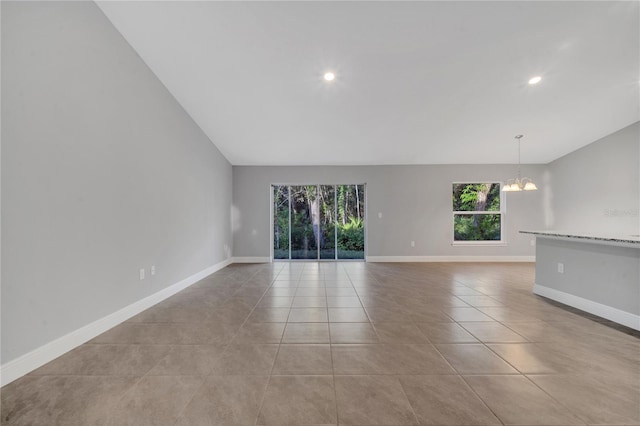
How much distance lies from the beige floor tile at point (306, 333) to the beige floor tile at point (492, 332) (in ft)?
4.83

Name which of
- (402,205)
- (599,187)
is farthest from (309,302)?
(599,187)

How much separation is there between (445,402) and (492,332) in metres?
1.33

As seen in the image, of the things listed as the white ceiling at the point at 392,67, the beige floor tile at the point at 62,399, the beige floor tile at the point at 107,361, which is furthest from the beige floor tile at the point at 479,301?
the beige floor tile at the point at 62,399

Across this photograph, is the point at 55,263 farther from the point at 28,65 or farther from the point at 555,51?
the point at 555,51

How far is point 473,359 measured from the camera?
1994 mm

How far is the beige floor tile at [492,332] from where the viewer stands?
2.31m

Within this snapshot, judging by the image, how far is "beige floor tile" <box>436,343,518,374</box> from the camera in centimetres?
185

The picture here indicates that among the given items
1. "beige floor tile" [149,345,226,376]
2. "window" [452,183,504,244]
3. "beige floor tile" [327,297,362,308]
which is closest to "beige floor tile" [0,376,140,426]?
"beige floor tile" [149,345,226,376]

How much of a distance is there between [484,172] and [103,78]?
24.9 feet

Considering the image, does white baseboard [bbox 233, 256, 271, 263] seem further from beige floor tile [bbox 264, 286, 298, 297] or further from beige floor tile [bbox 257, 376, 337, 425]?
beige floor tile [bbox 257, 376, 337, 425]

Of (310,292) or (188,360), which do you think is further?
(310,292)

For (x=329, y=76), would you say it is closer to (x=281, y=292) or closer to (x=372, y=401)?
(x=281, y=292)

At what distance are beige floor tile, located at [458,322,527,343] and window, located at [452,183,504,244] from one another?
165 inches

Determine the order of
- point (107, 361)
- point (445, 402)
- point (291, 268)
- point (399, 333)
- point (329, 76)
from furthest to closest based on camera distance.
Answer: point (291, 268)
point (329, 76)
point (399, 333)
point (107, 361)
point (445, 402)
